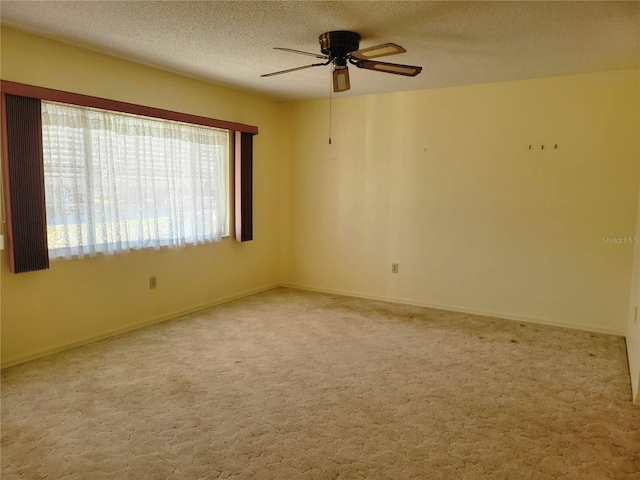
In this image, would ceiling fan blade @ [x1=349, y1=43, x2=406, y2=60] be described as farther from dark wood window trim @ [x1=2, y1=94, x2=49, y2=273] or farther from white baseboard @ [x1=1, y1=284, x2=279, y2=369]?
white baseboard @ [x1=1, y1=284, x2=279, y2=369]

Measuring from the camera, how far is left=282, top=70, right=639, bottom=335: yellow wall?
3848mm

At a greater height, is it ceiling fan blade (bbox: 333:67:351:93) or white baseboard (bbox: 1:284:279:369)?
ceiling fan blade (bbox: 333:67:351:93)

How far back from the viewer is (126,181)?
365 centimetres

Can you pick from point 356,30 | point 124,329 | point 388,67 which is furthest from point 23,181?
point 388,67

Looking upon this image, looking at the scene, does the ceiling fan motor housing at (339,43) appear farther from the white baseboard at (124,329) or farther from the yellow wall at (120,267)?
the white baseboard at (124,329)

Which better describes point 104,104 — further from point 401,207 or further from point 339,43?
point 401,207

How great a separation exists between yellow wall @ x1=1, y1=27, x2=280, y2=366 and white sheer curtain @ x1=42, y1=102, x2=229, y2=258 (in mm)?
163

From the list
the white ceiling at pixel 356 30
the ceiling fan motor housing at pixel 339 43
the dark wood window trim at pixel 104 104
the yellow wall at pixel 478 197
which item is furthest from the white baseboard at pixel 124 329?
the ceiling fan motor housing at pixel 339 43

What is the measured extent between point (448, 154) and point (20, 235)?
3730 mm

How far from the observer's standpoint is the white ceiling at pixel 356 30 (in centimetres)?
248

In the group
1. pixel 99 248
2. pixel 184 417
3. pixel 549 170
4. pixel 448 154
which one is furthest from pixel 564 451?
pixel 99 248

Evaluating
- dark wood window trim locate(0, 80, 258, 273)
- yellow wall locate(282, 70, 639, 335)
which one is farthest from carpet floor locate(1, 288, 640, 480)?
dark wood window trim locate(0, 80, 258, 273)

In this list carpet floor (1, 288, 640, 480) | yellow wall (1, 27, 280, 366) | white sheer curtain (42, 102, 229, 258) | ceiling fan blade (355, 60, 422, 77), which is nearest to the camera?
carpet floor (1, 288, 640, 480)

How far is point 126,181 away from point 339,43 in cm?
205
